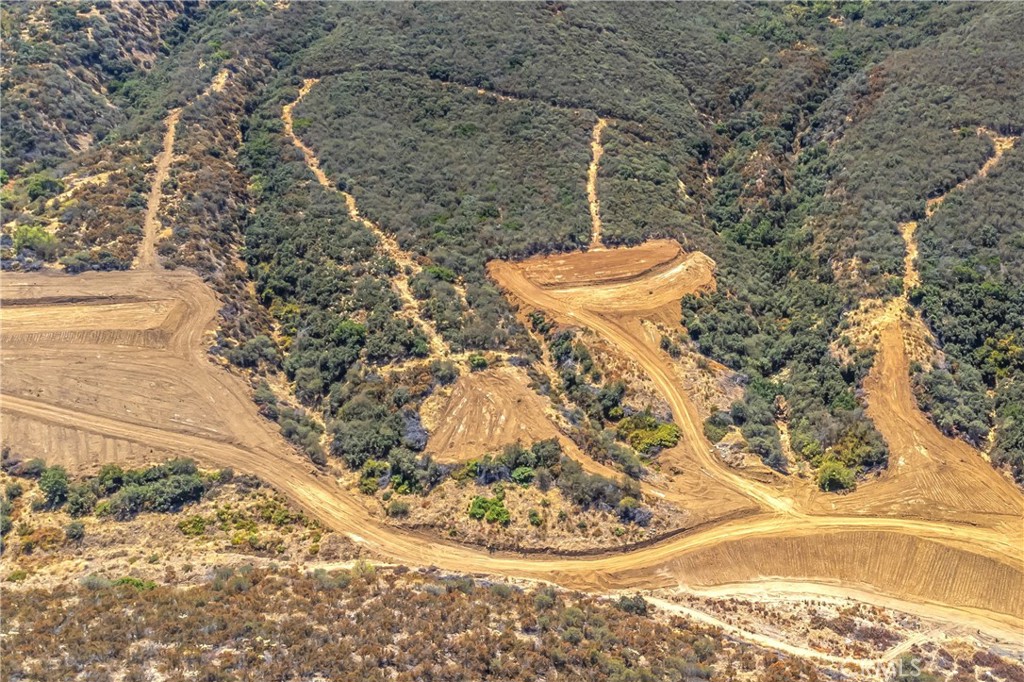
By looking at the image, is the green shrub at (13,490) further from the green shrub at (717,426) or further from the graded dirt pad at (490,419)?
the green shrub at (717,426)

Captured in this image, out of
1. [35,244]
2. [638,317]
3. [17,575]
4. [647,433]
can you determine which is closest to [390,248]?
[638,317]

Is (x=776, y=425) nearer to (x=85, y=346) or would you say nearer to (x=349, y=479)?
(x=349, y=479)

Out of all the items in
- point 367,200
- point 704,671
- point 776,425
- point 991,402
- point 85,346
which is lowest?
point 704,671

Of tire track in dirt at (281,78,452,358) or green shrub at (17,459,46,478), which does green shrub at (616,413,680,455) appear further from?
green shrub at (17,459,46,478)

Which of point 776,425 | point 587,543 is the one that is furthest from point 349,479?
point 776,425

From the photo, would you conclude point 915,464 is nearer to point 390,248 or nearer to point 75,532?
point 390,248

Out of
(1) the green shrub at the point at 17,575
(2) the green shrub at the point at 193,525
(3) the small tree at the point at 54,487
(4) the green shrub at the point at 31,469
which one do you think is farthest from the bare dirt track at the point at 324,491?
(1) the green shrub at the point at 17,575
